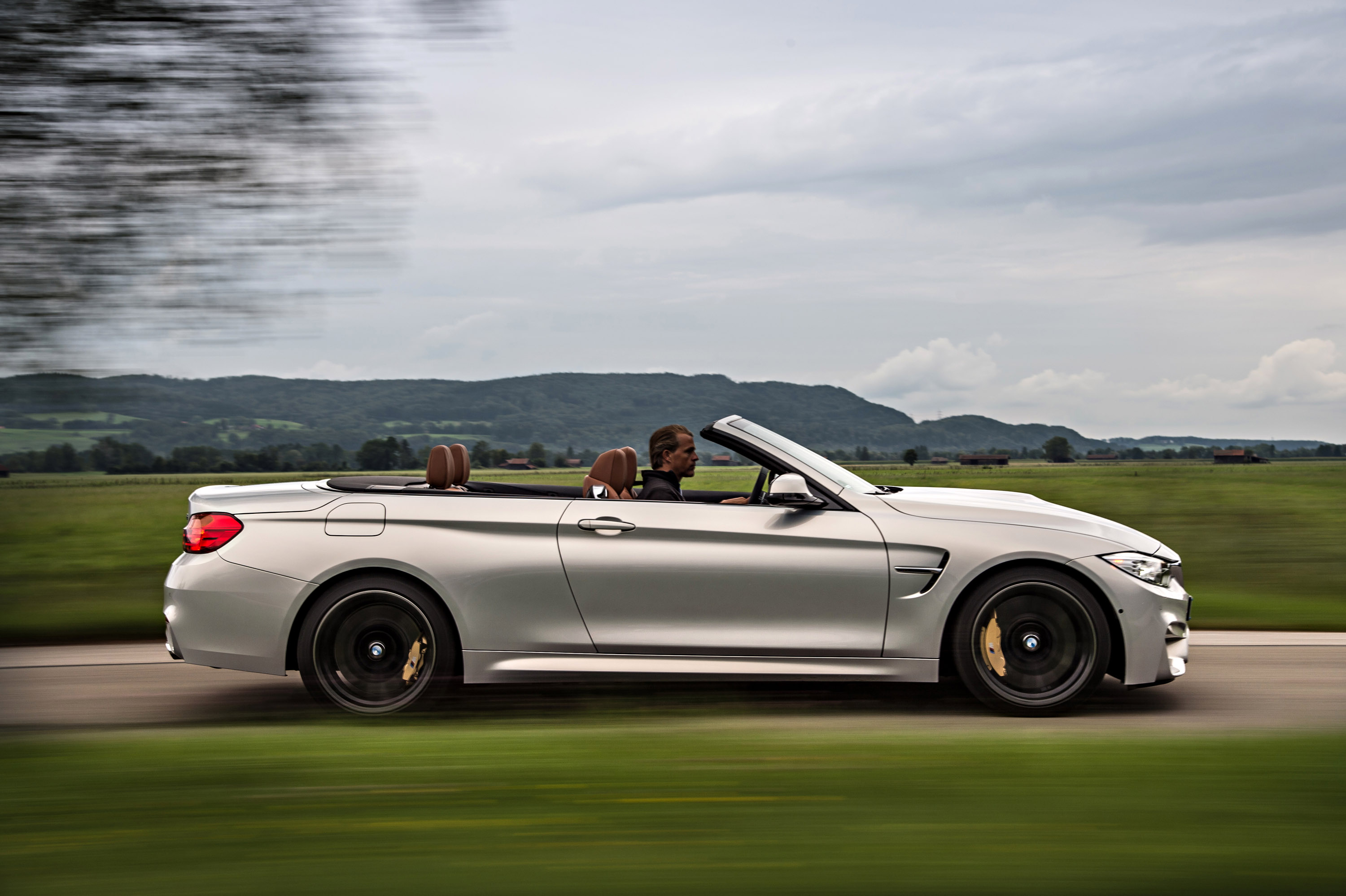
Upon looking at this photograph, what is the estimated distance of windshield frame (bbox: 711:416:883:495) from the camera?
207 inches

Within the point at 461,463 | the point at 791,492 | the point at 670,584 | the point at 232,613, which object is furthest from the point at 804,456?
the point at 232,613

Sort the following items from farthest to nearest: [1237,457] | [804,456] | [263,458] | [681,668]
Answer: [1237,457] < [804,456] < [681,668] < [263,458]

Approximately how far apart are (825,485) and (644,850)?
8.68ft

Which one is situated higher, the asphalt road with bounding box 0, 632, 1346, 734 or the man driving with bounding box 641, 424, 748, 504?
the man driving with bounding box 641, 424, 748, 504

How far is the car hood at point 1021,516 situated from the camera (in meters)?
5.04

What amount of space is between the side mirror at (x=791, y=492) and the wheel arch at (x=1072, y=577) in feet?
2.62

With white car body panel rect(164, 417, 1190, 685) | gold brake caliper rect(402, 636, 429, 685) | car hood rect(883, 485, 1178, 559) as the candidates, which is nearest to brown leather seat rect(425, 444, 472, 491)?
white car body panel rect(164, 417, 1190, 685)

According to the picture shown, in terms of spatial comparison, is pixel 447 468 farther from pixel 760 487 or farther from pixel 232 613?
pixel 760 487

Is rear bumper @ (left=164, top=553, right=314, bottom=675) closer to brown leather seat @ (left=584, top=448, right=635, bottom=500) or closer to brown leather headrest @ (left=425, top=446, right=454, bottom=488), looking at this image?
brown leather headrest @ (left=425, top=446, right=454, bottom=488)

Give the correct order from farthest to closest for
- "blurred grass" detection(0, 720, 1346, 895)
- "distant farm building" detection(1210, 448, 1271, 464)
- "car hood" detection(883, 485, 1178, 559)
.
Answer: "distant farm building" detection(1210, 448, 1271, 464) → "car hood" detection(883, 485, 1178, 559) → "blurred grass" detection(0, 720, 1346, 895)

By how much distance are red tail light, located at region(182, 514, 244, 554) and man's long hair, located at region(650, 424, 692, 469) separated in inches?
78.9

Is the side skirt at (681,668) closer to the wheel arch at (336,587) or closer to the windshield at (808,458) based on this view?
the wheel arch at (336,587)

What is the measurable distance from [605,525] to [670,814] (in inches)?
80.9

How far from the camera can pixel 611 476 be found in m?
5.43
